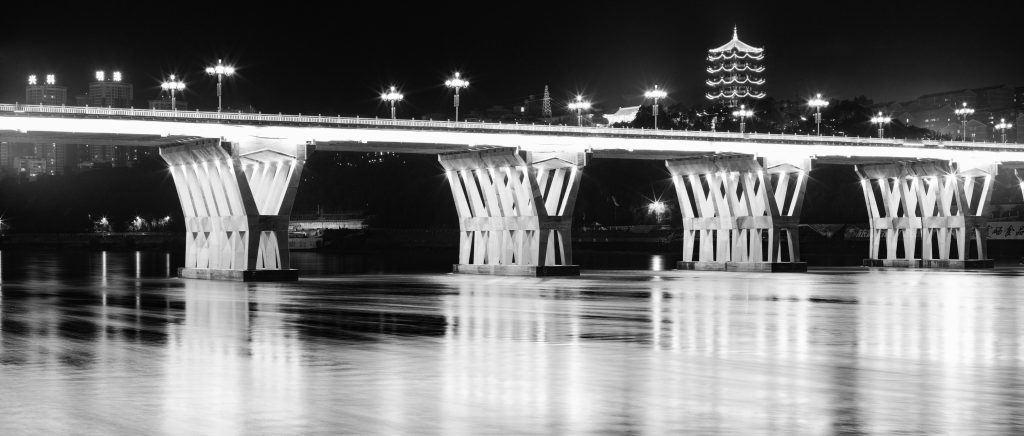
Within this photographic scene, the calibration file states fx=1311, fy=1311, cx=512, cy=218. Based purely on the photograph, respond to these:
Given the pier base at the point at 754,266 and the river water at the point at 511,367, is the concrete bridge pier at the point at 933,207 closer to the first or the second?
the pier base at the point at 754,266

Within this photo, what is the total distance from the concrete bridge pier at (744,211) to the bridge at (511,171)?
Answer: 4.2 inches

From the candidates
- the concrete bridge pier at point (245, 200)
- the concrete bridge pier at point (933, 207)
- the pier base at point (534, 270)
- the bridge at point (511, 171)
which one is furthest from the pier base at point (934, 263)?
the concrete bridge pier at point (245, 200)

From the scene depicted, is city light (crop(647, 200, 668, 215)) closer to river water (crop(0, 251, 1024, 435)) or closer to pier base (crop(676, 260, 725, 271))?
pier base (crop(676, 260, 725, 271))

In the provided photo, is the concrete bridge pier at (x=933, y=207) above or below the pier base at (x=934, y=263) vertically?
above

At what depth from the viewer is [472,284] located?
6253cm

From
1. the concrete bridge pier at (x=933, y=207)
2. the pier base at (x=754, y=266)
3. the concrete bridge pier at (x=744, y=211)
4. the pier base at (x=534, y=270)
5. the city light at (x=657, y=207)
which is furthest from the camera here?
the city light at (x=657, y=207)

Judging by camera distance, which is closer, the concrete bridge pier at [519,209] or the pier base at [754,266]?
the concrete bridge pier at [519,209]

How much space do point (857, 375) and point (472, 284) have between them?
41.8 metres

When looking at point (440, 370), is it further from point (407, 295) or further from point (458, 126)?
point (458, 126)

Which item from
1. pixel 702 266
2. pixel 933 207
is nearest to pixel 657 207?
pixel 933 207

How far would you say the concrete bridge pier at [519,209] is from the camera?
76.3 m

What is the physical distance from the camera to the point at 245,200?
66625 millimetres

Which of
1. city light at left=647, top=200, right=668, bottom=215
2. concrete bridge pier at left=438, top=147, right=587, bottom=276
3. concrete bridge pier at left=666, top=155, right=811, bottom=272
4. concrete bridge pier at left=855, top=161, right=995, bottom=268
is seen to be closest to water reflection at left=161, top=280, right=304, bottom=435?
concrete bridge pier at left=438, top=147, right=587, bottom=276

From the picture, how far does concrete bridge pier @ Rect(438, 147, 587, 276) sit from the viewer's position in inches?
3004
